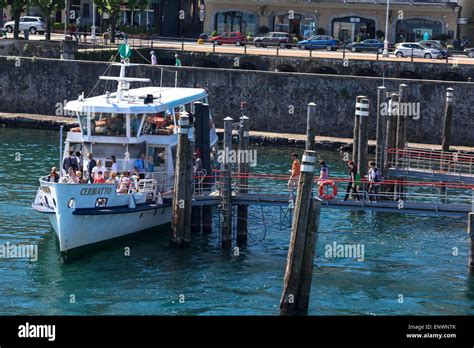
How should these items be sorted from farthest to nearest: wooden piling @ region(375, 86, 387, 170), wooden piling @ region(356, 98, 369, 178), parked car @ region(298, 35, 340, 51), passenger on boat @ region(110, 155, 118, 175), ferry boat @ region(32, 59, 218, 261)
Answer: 1. parked car @ region(298, 35, 340, 51)
2. wooden piling @ region(375, 86, 387, 170)
3. wooden piling @ region(356, 98, 369, 178)
4. passenger on boat @ region(110, 155, 118, 175)
5. ferry boat @ region(32, 59, 218, 261)

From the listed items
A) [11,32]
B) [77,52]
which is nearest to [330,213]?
[77,52]

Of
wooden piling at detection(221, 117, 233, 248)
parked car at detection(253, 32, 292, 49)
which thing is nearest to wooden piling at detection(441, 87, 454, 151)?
wooden piling at detection(221, 117, 233, 248)

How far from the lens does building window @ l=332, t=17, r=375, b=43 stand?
83312 millimetres

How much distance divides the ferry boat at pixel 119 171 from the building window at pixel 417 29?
4544 centimetres

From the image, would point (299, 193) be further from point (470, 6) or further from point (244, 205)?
point (470, 6)

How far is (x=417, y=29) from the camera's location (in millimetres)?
82750

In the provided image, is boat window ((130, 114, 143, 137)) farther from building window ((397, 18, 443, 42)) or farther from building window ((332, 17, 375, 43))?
building window ((397, 18, 443, 42))

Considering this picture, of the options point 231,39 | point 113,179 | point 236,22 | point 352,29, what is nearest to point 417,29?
point 352,29

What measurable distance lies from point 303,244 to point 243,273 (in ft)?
16.6

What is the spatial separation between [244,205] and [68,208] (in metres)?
5.66

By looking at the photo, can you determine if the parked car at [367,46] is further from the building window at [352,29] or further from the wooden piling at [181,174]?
the wooden piling at [181,174]

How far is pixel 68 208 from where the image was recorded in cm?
3388

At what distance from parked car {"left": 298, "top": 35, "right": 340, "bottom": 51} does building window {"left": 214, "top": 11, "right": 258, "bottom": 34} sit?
379 inches

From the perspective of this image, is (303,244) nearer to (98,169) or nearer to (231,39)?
(98,169)
